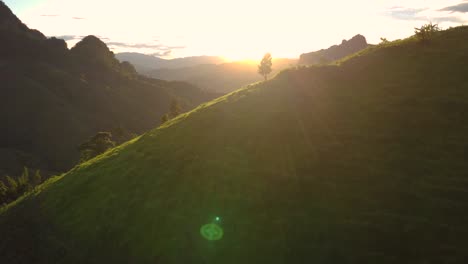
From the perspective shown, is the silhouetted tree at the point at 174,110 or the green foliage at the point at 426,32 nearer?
the green foliage at the point at 426,32

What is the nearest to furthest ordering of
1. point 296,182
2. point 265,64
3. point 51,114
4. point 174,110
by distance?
point 296,182
point 174,110
point 265,64
point 51,114

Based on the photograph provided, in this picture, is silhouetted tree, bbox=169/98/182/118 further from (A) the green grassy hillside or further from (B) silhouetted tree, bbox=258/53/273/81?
(A) the green grassy hillside

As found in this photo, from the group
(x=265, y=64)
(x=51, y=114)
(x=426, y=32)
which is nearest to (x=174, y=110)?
(x=265, y=64)

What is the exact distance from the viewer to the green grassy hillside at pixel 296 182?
15518mm

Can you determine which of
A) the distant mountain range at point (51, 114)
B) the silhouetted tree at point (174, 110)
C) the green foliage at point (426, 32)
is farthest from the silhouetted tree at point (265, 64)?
the green foliage at point (426, 32)

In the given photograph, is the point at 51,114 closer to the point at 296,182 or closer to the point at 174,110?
the point at 174,110

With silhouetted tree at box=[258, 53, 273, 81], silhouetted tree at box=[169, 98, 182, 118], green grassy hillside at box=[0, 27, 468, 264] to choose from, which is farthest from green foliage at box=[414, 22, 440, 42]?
silhouetted tree at box=[258, 53, 273, 81]

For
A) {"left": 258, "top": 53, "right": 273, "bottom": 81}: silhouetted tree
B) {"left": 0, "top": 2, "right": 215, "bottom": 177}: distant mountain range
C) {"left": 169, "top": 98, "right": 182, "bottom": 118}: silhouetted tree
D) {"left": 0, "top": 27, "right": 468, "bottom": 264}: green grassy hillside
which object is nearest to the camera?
{"left": 0, "top": 27, "right": 468, "bottom": 264}: green grassy hillside

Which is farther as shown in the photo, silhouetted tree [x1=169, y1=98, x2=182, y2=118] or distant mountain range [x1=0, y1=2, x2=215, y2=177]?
distant mountain range [x1=0, y1=2, x2=215, y2=177]

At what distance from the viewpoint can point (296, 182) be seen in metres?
18.6

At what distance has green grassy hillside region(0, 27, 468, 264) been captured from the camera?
15.5 m

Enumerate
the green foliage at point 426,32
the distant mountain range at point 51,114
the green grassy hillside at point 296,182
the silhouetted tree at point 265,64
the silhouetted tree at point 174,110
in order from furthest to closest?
the distant mountain range at point 51,114 → the silhouetted tree at point 265,64 → the silhouetted tree at point 174,110 → the green foliage at point 426,32 → the green grassy hillside at point 296,182

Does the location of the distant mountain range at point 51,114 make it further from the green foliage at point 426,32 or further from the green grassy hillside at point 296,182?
the green foliage at point 426,32

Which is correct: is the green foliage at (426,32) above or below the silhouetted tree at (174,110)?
above
